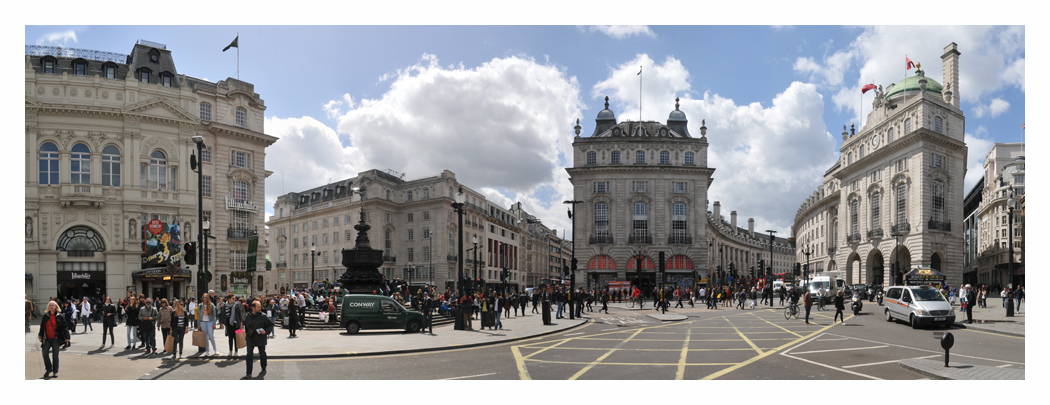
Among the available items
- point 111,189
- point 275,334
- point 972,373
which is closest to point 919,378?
point 972,373

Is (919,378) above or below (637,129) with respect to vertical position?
below

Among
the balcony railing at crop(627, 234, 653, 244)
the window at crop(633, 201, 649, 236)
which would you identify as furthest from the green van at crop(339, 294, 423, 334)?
the window at crop(633, 201, 649, 236)

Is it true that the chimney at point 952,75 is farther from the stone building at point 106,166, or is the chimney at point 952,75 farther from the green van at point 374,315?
the stone building at point 106,166

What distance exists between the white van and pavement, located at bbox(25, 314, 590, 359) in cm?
1286

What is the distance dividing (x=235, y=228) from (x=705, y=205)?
52377 millimetres

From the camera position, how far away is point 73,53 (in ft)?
143

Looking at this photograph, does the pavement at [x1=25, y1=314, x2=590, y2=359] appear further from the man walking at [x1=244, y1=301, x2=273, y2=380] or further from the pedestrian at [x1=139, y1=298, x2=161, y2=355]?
the man walking at [x1=244, y1=301, x2=273, y2=380]

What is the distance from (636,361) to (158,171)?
40.4 m

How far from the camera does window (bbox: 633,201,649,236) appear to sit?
76.4m

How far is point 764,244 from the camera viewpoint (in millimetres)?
179375

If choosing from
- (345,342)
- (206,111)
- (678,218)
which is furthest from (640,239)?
(345,342)

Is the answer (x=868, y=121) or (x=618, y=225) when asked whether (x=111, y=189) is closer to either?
(x=618, y=225)

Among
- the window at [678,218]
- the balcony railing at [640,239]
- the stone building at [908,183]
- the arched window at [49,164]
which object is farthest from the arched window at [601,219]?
the arched window at [49,164]

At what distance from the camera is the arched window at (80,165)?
1586 inches
